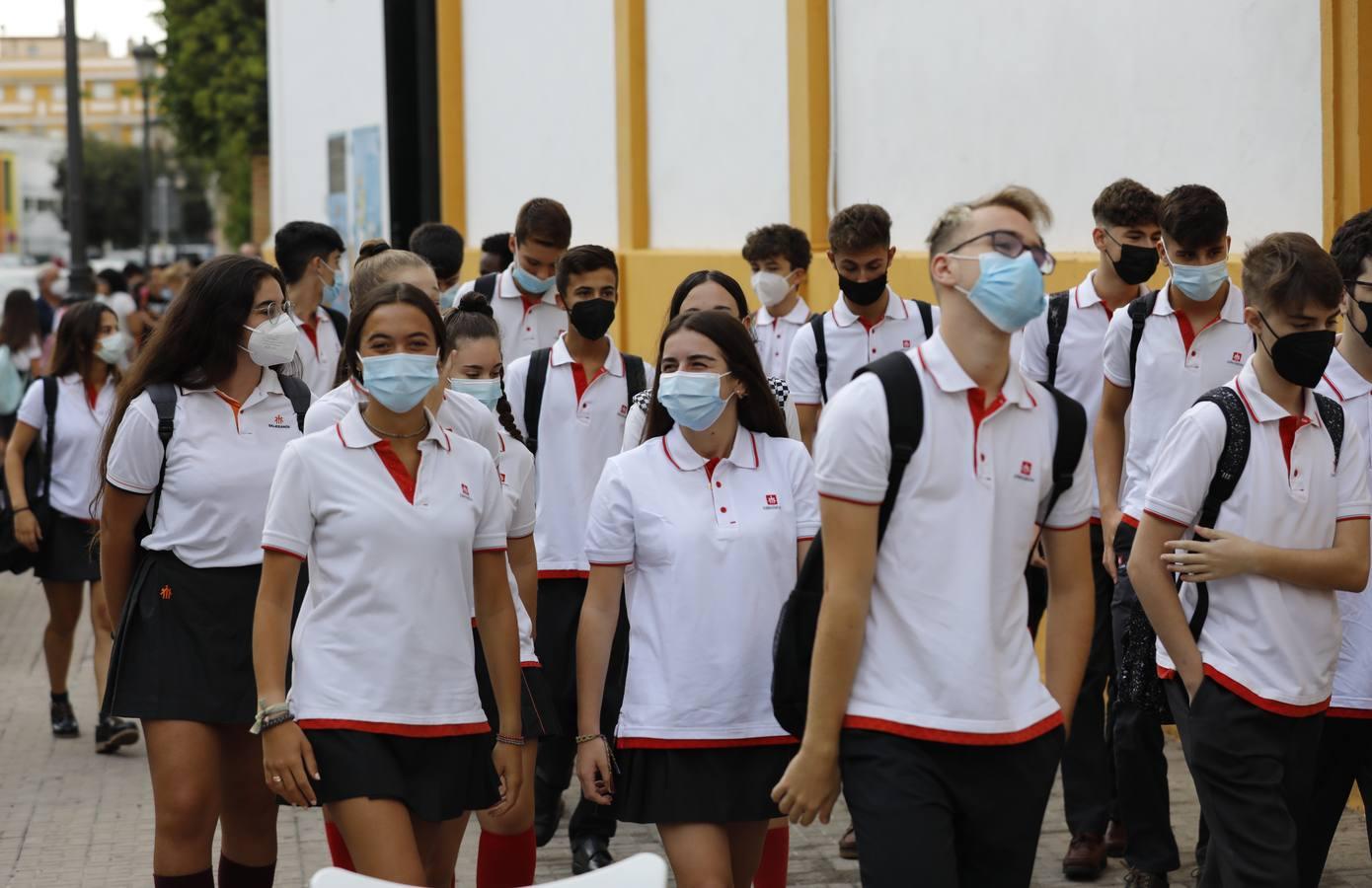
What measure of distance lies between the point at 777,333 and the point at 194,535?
449 centimetres

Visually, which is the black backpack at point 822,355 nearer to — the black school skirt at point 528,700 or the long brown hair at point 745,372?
the black school skirt at point 528,700

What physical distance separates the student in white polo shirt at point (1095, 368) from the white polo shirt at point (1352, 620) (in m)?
1.41

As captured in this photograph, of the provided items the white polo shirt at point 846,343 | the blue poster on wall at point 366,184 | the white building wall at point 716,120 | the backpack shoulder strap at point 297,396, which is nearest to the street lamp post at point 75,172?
the blue poster on wall at point 366,184

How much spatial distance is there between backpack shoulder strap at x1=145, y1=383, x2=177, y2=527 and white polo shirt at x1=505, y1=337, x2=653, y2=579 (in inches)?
68.4

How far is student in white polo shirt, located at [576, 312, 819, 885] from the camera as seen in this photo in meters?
4.73

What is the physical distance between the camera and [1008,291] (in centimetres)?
385

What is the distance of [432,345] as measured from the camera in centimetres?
481

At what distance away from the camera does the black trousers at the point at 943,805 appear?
3.83m

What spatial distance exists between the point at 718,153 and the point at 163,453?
8.08 metres

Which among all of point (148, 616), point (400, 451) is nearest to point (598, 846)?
point (148, 616)

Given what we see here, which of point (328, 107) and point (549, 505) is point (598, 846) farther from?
point (328, 107)

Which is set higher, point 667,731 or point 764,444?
point 764,444

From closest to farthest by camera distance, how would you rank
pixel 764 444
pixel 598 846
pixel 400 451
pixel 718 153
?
1. pixel 400 451
2. pixel 764 444
3. pixel 598 846
4. pixel 718 153

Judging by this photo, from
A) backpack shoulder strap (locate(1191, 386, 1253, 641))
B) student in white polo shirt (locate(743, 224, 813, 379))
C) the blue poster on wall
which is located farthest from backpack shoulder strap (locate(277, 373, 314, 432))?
the blue poster on wall
